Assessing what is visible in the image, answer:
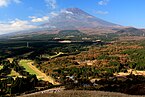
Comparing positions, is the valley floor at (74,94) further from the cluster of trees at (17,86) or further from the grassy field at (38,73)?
the grassy field at (38,73)

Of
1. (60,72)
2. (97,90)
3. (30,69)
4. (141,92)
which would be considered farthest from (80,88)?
(30,69)

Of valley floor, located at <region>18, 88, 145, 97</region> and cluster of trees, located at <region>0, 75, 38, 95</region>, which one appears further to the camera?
cluster of trees, located at <region>0, 75, 38, 95</region>

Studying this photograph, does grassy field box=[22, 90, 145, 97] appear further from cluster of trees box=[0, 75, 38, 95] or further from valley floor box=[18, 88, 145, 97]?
cluster of trees box=[0, 75, 38, 95]

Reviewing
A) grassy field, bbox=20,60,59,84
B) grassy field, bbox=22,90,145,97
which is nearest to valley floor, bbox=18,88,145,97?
grassy field, bbox=22,90,145,97

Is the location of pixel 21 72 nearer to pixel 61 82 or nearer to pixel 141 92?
pixel 61 82

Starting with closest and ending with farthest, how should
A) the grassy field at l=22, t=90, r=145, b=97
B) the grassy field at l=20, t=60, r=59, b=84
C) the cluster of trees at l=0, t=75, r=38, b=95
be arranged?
the grassy field at l=22, t=90, r=145, b=97
the cluster of trees at l=0, t=75, r=38, b=95
the grassy field at l=20, t=60, r=59, b=84

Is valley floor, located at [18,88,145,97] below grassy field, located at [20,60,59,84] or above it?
above

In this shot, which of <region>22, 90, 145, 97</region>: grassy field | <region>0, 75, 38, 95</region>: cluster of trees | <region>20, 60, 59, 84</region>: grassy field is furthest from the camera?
<region>20, 60, 59, 84</region>: grassy field

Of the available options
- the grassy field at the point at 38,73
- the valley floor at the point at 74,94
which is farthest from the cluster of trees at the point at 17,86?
the grassy field at the point at 38,73

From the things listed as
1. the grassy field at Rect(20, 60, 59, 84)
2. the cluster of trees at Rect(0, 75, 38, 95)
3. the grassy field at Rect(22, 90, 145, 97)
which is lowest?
the grassy field at Rect(20, 60, 59, 84)

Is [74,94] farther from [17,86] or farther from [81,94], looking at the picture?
[17,86]

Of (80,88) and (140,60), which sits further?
(140,60)
